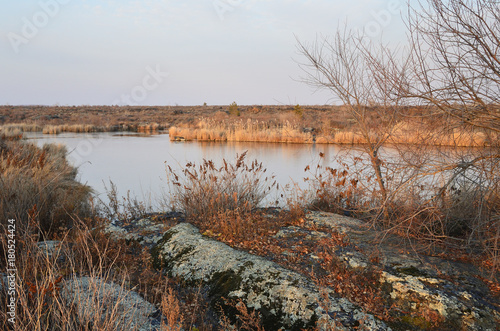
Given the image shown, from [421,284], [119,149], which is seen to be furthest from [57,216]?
[119,149]

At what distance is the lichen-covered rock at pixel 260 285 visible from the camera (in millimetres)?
2928

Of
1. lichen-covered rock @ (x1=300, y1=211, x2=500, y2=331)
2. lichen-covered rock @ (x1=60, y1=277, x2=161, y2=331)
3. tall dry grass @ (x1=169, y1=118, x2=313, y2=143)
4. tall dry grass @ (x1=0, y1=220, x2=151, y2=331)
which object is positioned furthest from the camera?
tall dry grass @ (x1=169, y1=118, x2=313, y2=143)

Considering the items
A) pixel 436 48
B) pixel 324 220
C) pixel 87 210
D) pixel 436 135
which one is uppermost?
pixel 436 48

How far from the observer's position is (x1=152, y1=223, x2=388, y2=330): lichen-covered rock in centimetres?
293

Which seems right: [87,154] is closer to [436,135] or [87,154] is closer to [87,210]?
[87,210]

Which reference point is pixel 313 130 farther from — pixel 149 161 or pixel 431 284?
pixel 431 284

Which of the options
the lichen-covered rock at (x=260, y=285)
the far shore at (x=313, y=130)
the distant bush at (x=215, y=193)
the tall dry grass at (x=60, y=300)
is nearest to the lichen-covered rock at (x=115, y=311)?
the tall dry grass at (x=60, y=300)

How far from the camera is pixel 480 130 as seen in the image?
14.4 ft

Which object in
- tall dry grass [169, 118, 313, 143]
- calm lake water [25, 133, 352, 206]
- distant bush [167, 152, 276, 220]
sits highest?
tall dry grass [169, 118, 313, 143]

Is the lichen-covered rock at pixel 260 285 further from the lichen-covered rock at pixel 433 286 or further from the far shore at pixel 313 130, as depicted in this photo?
the far shore at pixel 313 130

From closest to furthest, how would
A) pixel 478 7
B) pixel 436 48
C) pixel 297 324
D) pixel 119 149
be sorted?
pixel 297 324
pixel 478 7
pixel 436 48
pixel 119 149

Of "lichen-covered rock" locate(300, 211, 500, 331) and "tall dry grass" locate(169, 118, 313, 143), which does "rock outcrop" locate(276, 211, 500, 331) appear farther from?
"tall dry grass" locate(169, 118, 313, 143)

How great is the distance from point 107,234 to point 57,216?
1.46 m

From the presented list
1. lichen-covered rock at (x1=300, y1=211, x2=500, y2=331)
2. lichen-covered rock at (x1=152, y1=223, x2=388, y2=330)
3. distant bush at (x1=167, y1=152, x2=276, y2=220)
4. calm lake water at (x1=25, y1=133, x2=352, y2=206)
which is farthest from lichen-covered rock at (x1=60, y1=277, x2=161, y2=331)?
calm lake water at (x1=25, y1=133, x2=352, y2=206)
